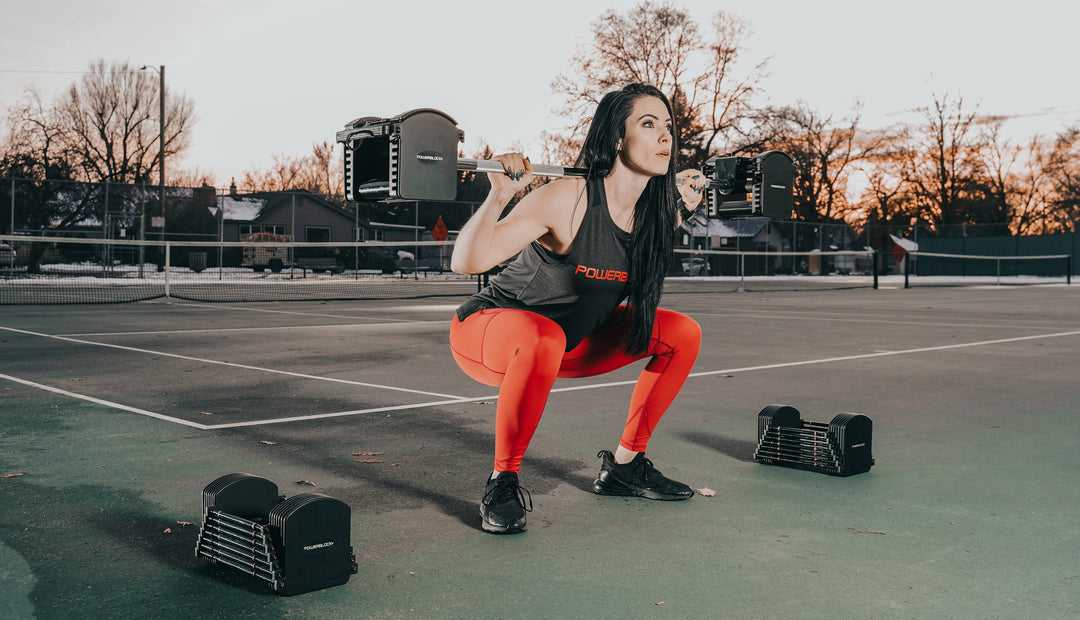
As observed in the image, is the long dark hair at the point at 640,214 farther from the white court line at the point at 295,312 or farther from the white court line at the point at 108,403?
the white court line at the point at 295,312

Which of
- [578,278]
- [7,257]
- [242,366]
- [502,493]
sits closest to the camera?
[502,493]

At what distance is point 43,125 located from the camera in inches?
1800

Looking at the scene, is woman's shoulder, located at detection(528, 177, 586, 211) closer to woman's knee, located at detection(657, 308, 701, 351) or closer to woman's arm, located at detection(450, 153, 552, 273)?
woman's arm, located at detection(450, 153, 552, 273)

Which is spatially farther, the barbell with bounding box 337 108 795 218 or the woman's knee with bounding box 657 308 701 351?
the woman's knee with bounding box 657 308 701 351

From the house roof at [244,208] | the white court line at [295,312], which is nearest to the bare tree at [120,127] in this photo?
the house roof at [244,208]

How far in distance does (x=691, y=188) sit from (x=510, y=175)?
1.27 metres

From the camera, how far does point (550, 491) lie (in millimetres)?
4055

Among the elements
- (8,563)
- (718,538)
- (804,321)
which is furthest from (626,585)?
(804,321)

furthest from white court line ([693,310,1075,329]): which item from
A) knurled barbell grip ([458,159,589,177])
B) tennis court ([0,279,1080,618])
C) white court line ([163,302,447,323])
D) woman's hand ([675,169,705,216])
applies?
knurled barbell grip ([458,159,589,177])

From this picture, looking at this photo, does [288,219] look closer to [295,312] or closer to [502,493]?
[295,312]

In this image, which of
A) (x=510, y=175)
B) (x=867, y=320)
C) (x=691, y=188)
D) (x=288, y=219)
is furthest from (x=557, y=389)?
(x=288, y=219)

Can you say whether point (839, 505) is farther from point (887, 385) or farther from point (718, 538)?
point (887, 385)

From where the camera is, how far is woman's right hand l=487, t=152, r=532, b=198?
3359mm

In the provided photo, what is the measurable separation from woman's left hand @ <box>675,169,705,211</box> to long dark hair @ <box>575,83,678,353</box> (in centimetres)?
38
